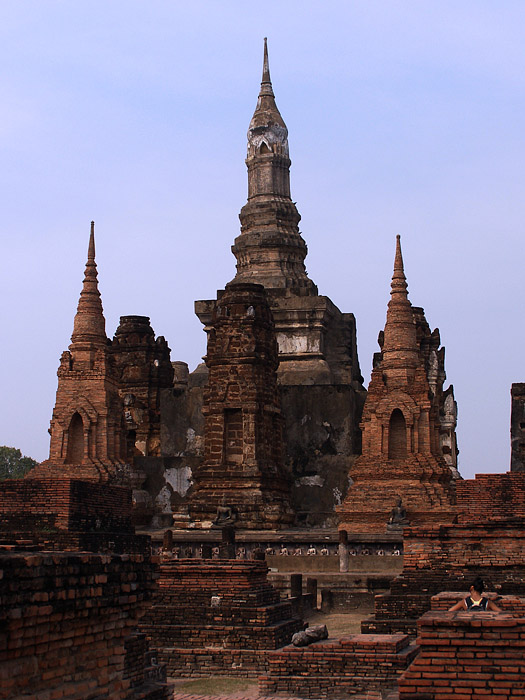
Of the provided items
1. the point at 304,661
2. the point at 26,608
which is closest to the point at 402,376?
the point at 304,661

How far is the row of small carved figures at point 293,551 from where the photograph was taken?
77.6 ft

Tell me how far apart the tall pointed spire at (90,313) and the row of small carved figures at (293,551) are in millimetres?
7995

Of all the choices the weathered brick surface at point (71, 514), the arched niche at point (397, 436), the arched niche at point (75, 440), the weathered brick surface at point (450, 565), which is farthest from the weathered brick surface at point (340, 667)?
the arched niche at point (75, 440)

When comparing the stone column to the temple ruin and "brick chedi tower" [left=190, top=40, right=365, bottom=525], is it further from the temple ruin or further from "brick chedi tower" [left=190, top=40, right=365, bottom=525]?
"brick chedi tower" [left=190, top=40, right=365, bottom=525]

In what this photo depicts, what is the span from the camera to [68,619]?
6.50 m

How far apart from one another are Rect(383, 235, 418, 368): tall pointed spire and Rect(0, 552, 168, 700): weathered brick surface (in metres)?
22.7

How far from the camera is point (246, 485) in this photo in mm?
28062

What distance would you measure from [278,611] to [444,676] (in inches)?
310

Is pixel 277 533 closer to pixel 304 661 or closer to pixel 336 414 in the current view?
pixel 336 414

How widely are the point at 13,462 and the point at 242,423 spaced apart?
1531 inches

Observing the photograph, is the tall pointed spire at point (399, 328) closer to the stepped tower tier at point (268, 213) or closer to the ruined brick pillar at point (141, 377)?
the stepped tower tier at point (268, 213)

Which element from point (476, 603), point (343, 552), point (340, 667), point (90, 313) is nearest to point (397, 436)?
point (343, 552)

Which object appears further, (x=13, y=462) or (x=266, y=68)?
(x=13, y=462)

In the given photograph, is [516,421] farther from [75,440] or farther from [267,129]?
[267,129]
